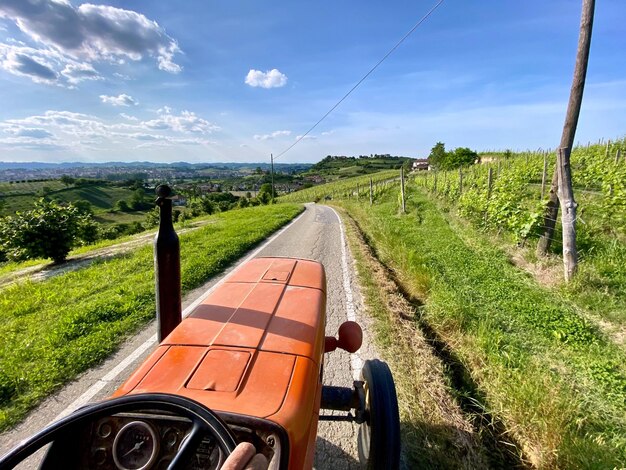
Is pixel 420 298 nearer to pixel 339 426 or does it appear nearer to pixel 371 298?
pixel 371 298

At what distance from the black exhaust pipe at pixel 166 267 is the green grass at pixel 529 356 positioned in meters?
2.79

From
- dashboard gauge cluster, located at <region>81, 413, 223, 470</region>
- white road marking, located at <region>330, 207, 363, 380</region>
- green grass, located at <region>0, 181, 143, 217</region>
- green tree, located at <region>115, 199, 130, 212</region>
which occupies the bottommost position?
green tree, located at <region>115, 199, 130, 212</region>

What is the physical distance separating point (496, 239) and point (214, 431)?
361 inches

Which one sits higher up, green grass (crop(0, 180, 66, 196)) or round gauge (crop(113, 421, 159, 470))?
round gauge (crop(113, 421, 159, 470))

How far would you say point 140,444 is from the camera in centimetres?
122

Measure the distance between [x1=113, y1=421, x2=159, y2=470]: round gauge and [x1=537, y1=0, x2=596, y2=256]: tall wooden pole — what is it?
768cm

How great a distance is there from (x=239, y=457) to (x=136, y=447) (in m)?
0.58

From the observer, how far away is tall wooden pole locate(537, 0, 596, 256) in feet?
20.0

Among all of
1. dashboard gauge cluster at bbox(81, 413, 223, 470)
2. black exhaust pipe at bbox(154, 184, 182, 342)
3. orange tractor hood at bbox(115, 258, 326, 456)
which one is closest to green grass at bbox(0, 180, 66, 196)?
black exhaust pipe at bbox(154, 184, 182, 342)

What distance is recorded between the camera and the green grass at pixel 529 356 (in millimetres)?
2564

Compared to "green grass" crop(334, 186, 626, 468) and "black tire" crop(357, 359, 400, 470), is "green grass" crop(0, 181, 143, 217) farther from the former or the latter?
"black tire" crop(357, 359, 400, 470)

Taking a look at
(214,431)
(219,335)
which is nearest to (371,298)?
(219,335)

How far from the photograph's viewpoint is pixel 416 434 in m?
2.63

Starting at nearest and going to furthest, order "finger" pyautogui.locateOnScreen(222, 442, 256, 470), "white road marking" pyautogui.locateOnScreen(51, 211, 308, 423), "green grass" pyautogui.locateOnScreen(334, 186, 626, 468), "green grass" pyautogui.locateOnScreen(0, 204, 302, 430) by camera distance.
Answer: "finger" pyautogui.locateOnScreen(222, 442, 256, 470)
"green grass" pyautogui.locateOnScreen(334, 186, 626, 468)
"white road marking" pyautogui.locateOnScreen(51, 211, 308, 423)
"green grass" pyautogui.locateOnScreen(0, 204, 302, 430)
